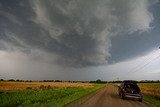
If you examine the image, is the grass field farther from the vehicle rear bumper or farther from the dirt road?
the dirt road

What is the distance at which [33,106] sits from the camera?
16.5 m

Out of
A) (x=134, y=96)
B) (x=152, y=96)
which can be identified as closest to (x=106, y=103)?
(x=134, y=96)

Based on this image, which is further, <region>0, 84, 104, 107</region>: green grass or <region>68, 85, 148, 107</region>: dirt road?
<region>68, 85, 148, 107</region>: dirt road

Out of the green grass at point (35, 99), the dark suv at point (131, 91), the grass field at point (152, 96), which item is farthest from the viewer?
the dark suv at point (131, 91)

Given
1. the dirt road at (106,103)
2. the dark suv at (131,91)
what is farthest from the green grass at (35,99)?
the dark suv at (131,91)

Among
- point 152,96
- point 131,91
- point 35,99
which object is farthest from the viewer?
point 152,96

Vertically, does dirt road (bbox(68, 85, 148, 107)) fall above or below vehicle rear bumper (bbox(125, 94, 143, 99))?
below

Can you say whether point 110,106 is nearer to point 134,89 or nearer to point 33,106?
point 33,106

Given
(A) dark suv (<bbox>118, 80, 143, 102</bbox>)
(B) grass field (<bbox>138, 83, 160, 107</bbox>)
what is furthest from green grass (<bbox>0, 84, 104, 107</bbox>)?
(B) grass field (<bbox>138, 83, 160, 107</bbox>)

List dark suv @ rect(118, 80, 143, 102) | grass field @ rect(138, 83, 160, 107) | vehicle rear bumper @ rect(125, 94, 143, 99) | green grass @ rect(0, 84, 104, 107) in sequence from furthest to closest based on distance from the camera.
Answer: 1. dark suv @ rect(118, 80, 143, 102)
2. vehicle rear bumper @ rect(125, 94, 143, 99)
3. grass field @ rect(138, 83, 160, 107)
4. green grass @ rect(0, 84, 104, 107)

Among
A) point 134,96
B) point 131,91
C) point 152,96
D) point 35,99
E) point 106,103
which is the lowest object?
point 106,103

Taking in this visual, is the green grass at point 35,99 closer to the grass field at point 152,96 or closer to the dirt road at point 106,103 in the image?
the dirt road at point 106,103

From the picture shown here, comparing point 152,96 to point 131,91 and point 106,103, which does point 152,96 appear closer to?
point 131,91

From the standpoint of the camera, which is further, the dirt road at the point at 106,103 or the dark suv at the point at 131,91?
the dark suv at the point at 131,91
